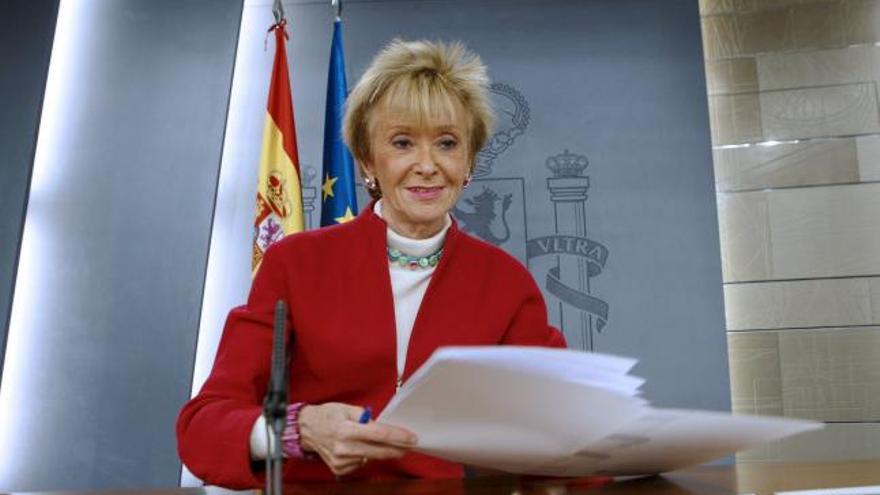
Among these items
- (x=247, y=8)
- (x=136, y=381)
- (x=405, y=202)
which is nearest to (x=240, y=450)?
(x=405, y=202)

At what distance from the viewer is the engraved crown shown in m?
3.73

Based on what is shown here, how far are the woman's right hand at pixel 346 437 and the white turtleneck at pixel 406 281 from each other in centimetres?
33

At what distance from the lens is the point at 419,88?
1.40 meters

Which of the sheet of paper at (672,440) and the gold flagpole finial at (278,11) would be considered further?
the gold flagpole finial at (278,11)

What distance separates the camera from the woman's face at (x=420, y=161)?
4.61ft

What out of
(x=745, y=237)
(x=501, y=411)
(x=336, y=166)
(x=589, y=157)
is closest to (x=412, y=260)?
(x=501, y=411)

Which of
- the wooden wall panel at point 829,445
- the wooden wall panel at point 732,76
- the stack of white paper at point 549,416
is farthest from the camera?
the wooden wall panel at point 732,76

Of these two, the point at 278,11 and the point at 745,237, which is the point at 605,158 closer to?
the point at 745,237

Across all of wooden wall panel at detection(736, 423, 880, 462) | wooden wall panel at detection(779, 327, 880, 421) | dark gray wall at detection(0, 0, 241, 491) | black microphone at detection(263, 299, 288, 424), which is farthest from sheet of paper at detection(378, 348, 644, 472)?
wooden wall panel at detection(779, 327, 880, 421)

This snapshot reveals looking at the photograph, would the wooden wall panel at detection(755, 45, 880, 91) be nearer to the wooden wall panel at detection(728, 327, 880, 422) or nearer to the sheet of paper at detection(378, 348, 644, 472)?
the wooden wall panel at detection(728, 327, 880, 422)

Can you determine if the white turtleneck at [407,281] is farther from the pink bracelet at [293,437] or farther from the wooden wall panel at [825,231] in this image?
the wooden wall panel at [825,231]

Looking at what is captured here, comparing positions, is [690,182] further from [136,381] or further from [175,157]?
[136,381]

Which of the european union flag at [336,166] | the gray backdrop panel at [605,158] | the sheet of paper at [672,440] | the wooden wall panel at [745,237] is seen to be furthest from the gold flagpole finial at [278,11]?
the sheet of paper at [672,440]

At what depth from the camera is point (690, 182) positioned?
12.1 feet
